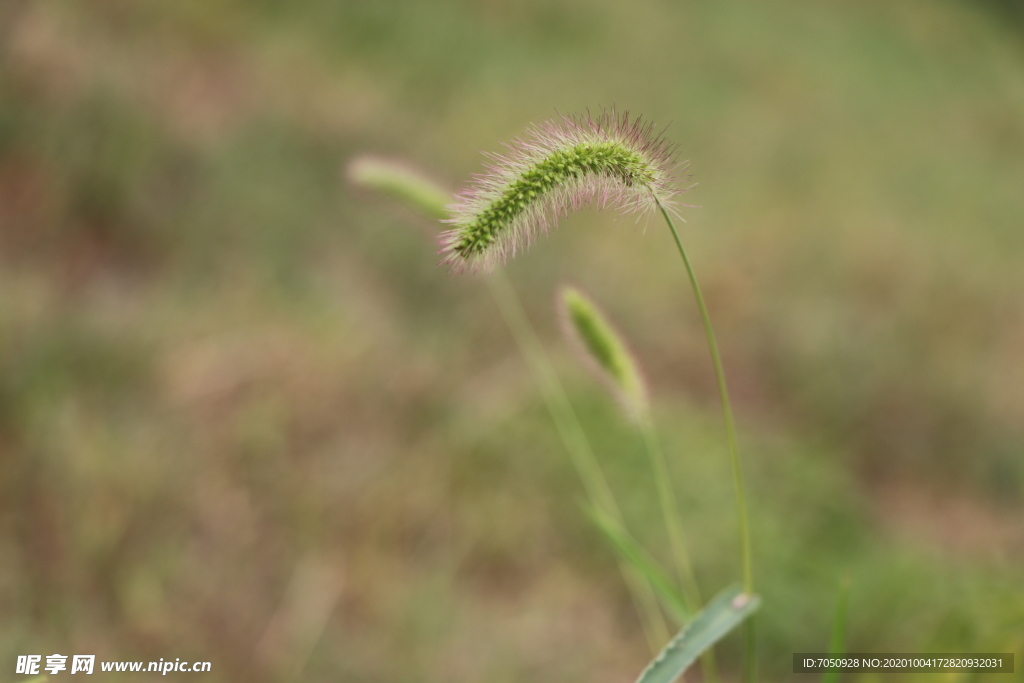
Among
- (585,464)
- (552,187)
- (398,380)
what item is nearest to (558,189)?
(552,187)

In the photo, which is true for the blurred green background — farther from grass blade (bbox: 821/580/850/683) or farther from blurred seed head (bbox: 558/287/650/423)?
blurred seed head (bbox: 558/287/650/423)

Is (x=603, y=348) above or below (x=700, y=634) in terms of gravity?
above

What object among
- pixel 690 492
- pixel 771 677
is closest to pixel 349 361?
pixel 690 492

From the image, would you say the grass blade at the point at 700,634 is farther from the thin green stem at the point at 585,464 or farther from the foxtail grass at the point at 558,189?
the thin green stem at the point at 585,464

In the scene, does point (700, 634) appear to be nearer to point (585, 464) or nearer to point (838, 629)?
point (838, 629)

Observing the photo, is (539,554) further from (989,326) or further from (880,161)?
(880,161)

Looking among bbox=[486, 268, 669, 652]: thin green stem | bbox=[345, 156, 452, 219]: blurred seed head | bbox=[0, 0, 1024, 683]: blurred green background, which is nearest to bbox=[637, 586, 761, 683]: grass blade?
bbox=[486, 268, 669, 652]: thin green stem
